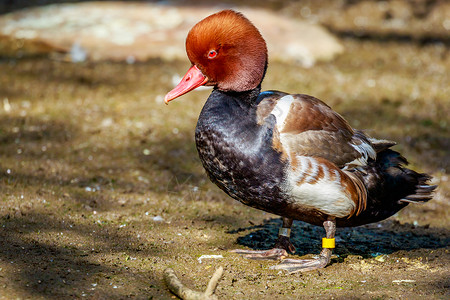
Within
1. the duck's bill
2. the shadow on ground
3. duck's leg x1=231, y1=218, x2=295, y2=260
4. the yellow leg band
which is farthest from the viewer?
the shadow on ground

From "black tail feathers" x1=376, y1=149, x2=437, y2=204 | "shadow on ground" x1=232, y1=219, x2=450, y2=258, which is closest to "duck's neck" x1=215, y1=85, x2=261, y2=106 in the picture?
"black tail feathers" x1=376, y1=149, x2=437, y2=204

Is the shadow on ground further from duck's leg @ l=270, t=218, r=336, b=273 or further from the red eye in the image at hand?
the red eye

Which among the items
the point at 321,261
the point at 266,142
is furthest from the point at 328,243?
the point at 266,142

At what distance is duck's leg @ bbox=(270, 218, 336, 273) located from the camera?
4199 millimetres

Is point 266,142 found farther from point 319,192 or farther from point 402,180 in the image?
point 402,180

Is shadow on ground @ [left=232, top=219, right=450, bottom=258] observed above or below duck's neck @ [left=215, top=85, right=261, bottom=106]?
below

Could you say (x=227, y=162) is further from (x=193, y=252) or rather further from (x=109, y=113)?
(x=109, y=113)

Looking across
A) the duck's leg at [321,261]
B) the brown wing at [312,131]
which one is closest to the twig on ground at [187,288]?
the duck's leg at [321,261]

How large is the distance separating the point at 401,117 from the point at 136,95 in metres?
3.72

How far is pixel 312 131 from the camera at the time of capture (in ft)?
13.5

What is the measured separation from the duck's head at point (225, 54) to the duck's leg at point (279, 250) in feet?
4.01

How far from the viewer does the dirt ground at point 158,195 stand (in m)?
3.89

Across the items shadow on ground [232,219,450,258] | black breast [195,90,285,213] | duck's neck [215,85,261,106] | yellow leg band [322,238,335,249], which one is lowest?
shadow on ground [232,219,450,258]

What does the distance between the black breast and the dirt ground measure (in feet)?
1.98
